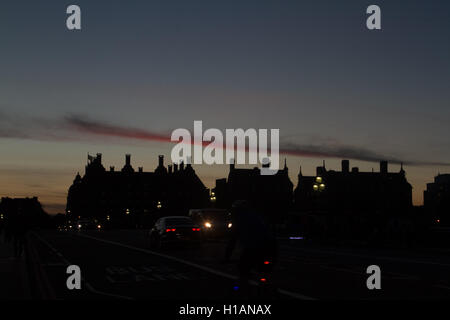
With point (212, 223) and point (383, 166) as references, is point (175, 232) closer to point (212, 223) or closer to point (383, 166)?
point (212, 223)

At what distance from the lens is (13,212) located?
22.3 m

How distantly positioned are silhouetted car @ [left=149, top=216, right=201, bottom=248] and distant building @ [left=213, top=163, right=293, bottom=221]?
4002 inches

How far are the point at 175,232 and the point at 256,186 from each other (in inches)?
4416

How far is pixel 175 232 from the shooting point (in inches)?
1198

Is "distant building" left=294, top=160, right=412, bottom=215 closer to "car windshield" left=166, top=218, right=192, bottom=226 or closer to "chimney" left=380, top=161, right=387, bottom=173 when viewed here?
"chimney" left=380, top=161, right=387, bottom=173

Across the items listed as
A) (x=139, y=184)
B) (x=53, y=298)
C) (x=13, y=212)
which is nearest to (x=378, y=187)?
(x=139, y=184)

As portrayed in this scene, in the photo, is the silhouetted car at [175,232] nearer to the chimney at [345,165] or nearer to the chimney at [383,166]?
the chimney at [345,165]

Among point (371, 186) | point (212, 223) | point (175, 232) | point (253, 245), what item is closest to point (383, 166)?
point (371, 186)

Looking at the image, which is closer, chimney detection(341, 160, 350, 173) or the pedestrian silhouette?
the pedestrian silhouette

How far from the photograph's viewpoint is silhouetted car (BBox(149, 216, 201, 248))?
Answer: 30.3 meters

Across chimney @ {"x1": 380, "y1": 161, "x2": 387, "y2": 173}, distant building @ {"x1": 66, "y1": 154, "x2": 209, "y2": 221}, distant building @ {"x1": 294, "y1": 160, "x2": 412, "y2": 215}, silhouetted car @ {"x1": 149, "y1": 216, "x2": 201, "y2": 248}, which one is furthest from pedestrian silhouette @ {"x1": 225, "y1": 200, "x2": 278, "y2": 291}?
distant building @ {"x1": 66, "y1": 154, "x2": 209, "y2": 221}

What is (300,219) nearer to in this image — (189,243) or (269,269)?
(189,243)
